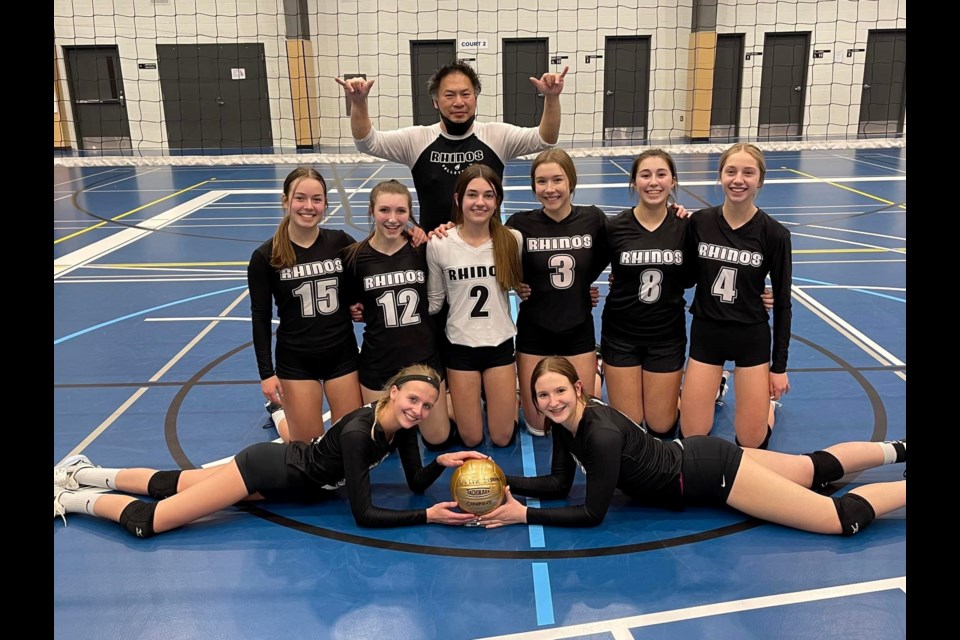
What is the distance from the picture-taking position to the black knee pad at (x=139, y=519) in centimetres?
314

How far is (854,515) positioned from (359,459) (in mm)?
2128

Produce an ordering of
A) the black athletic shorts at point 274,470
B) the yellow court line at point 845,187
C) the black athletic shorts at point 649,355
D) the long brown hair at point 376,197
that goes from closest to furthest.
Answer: the black athletic shorts at point 274,470 < the long brown hair at point 376,197 < the black athletic shorts at point 649,355 < the yellow court line at point 845,187

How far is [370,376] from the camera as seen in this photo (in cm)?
378

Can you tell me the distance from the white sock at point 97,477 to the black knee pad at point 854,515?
332 centimetres

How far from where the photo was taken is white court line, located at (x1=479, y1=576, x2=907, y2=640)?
8.28ft

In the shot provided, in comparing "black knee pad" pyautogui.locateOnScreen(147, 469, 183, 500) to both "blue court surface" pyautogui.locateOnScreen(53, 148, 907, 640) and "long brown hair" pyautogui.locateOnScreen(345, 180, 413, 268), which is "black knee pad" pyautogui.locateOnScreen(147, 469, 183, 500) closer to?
"blue court surface" pyautogui.locateOnScreen(53, 148, 907, 640)

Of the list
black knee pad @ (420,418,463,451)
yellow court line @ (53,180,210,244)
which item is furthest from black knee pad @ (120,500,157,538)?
yellow court line @ (53,180,210,244)

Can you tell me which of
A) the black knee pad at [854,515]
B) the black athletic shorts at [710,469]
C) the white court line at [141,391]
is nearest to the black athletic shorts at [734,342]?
the black athletic shorts at [710,469]

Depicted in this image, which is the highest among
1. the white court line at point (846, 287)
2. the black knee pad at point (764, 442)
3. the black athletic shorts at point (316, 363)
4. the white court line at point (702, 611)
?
the black athletic shorts at point (316, 363)

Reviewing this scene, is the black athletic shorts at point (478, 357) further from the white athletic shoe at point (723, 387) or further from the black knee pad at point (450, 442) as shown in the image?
A: the white athletic shoe at point (723, 387)

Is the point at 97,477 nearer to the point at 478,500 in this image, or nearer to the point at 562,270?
the point at 478,500

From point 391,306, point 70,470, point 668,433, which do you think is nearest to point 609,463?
point 668,433
